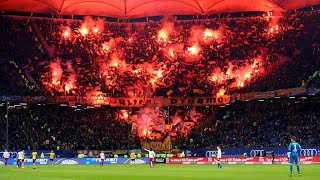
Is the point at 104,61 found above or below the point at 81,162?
above

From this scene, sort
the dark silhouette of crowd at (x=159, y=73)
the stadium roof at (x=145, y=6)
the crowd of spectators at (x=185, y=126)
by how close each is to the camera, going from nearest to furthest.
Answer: the crowd of spectators at (x=185, y=126) < the dark silhouette of crowd at (x=159, y=73) < the stadium roof at (x=145, y=6)

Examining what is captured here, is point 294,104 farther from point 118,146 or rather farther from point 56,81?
point 56,81

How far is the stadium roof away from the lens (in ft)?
272

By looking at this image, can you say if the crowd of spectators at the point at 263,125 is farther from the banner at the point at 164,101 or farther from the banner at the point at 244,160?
the banner at the point at 244,160

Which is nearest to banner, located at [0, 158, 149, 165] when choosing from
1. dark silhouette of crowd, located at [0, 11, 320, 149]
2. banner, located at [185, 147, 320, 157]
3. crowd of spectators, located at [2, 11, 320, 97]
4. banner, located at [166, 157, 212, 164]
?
banner, located at [166, 157, 212, 164]

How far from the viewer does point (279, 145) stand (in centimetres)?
6619

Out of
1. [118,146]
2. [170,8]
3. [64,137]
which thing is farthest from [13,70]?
[170,8]

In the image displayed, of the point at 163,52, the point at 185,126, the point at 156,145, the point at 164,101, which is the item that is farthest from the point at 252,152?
the point at 163,52

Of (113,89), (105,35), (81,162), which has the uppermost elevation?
(105,35)

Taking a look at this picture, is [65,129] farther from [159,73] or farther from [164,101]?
[159,73]

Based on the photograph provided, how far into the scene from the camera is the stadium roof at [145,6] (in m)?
82.8

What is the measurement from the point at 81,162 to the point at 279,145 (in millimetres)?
24725

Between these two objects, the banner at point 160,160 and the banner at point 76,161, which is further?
the banner at point 160,160

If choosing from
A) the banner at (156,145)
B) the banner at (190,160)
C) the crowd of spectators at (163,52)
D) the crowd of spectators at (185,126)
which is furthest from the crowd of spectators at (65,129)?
the banner at (190,160)
